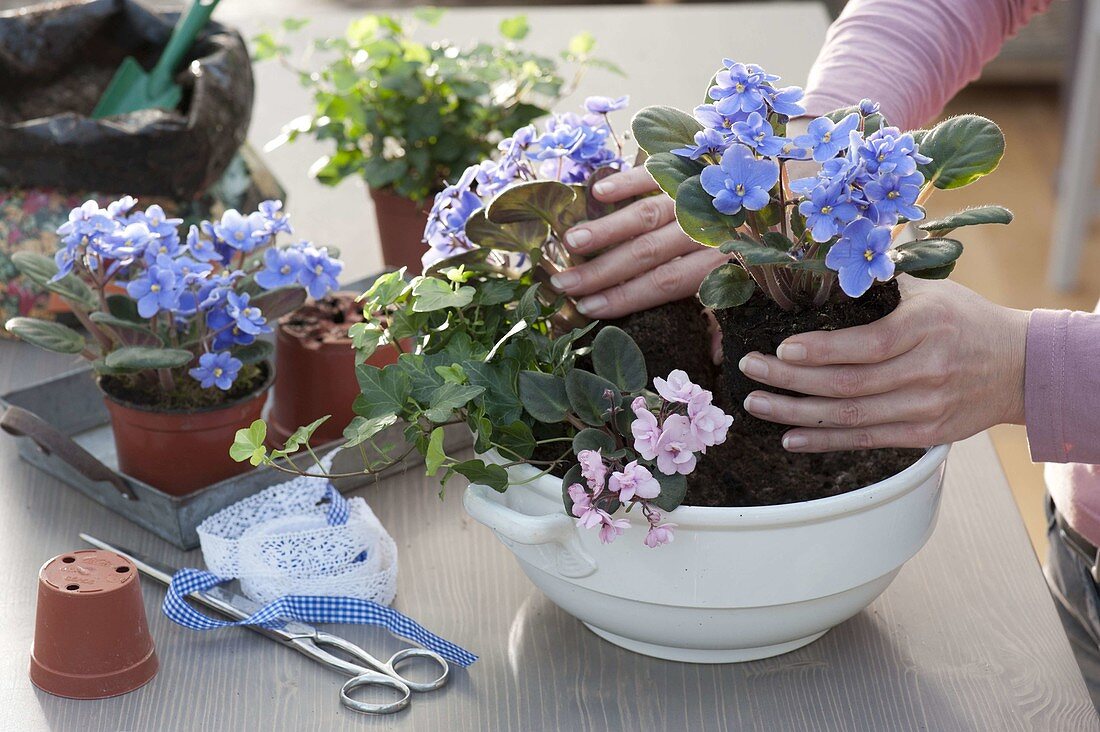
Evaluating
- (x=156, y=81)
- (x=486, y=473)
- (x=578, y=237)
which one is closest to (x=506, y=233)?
(x=578, y=237)

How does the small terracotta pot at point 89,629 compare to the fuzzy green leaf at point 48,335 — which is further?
the fuzzy green leaf at point 48,335

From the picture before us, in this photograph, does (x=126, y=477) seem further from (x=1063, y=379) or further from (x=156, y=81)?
(x=1063, y=379)

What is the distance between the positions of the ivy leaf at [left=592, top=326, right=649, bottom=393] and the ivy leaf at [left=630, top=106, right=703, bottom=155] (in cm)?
11

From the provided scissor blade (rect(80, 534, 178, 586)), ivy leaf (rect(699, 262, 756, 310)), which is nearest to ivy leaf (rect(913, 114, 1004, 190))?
ivy leaf (rect(699, 262, 756, 310))

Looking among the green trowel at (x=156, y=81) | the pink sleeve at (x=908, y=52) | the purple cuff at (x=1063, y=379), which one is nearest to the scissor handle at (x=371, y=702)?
the purple cuff at (x=1063, y=379)

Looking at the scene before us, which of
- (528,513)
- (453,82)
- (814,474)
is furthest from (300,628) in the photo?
(453,82)

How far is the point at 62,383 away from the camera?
101cm

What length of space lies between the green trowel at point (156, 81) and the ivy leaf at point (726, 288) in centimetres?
72

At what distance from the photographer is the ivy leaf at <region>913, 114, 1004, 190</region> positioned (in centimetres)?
66

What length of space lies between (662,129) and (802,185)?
0.10 m

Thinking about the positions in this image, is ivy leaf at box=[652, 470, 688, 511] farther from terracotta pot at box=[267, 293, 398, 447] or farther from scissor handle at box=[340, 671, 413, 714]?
terracotta pot at box=[267, 293, 398, 447]

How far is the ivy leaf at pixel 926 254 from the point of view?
0.62 m

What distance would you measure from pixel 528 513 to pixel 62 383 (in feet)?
1.69

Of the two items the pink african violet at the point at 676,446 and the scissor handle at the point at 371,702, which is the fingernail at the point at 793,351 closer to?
the pink african violet at the point at 676,446
